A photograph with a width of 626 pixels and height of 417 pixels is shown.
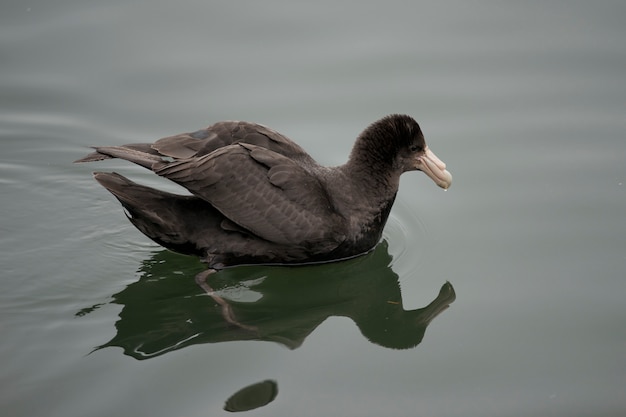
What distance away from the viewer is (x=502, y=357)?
6551 mm

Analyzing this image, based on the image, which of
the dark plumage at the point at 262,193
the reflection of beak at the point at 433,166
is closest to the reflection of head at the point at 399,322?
the dark plumage at the point at 262,193

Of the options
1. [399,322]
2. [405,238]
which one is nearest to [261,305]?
[399,322]

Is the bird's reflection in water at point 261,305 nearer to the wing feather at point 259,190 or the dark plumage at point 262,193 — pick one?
the dark plumage at point 262,193

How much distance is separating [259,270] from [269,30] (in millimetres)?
3779

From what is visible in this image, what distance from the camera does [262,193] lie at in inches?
290

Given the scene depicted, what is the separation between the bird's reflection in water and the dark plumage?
162 millimetres

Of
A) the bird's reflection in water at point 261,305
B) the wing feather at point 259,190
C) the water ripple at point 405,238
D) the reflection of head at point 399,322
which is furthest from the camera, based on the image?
the water ripple at point 405,238

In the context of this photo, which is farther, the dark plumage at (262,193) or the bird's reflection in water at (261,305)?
the dark plumage at (262,193)

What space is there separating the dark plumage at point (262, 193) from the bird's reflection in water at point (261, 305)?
162 mm

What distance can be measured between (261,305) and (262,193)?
2.98ft

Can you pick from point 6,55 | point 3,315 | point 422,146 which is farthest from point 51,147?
point 422,146

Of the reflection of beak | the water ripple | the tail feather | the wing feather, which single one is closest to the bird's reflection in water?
the water ripple

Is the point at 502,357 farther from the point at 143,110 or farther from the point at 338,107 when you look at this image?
the point at 143,110

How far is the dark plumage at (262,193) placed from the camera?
24.1ft
